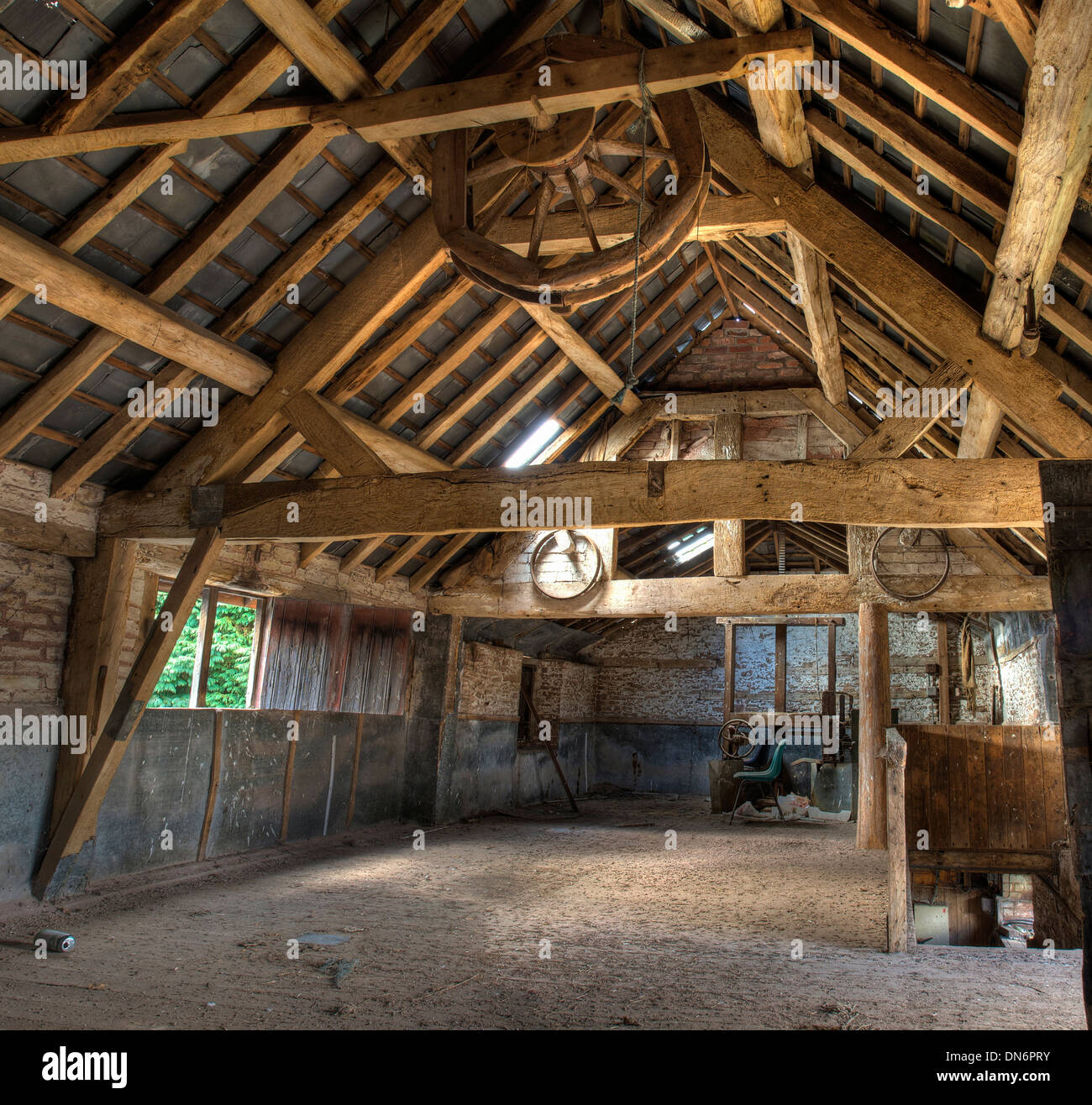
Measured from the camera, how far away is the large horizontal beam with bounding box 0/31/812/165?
13.3 feet

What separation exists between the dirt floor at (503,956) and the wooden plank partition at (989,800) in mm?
729

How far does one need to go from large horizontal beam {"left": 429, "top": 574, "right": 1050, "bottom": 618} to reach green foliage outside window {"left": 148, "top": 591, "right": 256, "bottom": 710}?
7566 millimetres

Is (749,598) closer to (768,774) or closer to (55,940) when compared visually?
(768,774)

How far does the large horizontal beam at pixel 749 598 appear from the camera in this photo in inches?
363

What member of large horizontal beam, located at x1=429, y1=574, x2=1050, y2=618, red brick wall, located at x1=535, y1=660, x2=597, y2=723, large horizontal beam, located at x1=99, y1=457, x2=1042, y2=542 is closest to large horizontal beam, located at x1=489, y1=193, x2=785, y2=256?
large horizontal beam, located at x1=99, y1=457, x2=1042, y2=542

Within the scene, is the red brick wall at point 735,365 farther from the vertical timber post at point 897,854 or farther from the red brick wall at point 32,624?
the red brick wall at point 32,624

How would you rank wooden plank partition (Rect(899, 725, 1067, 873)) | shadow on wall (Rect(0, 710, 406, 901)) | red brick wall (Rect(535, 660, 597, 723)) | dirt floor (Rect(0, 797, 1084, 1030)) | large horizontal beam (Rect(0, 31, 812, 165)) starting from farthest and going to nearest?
red brick wall (Rect(535, 660, 597, 723)) < wooden plank partition (Rect(899, 725, 1067, 873)) < shadow on wall (Rect(0, 710, 406, 901)) < large horizontal beam (Rect(0, 31, 812, 165)) < dirt floor (Rect(0, 797, 1084, 1030))

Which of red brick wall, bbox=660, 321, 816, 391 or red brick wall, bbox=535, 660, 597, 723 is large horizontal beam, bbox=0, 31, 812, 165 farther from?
red brick wall, bbox=535, 660, 597, 723

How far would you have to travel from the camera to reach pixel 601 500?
5594 millimetres

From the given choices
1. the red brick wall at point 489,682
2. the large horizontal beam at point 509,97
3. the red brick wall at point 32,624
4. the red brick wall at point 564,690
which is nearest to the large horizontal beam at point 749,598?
the red brick wall at point 489,682

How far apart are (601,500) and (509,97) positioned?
244 centimetres

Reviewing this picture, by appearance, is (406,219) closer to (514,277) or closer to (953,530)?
(514,277)
